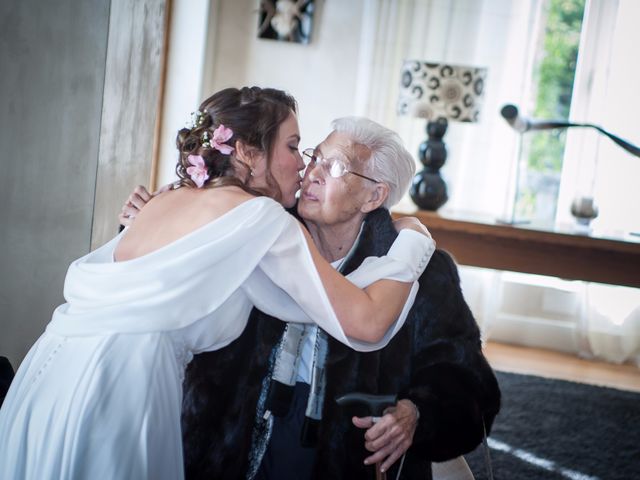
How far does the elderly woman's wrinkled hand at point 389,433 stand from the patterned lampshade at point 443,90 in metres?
2.35

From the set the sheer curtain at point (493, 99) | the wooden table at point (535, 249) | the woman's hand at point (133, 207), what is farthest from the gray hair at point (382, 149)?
the sheer curtain at point (493, 99)

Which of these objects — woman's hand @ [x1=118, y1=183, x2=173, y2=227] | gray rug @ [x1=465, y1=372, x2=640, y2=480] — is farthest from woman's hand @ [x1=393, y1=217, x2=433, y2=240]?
gray rug @ [x1=465, y1=372, x2=640, y2=480]

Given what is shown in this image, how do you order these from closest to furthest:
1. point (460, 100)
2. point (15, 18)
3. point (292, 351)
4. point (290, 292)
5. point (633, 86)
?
1. point (290, 292)
2. point (292, 351)
3. point (15, 18)
4. point (460, 100)
5. point (633, 86)

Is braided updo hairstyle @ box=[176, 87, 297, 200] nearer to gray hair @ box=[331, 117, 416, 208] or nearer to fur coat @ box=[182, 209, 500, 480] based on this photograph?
gray hair @ box=[331, 117, 416, 208]

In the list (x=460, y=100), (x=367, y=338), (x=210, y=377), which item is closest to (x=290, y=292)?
(x=367, y=338)

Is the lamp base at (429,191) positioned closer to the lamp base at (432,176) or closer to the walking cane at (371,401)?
the lamp base at (432,176)

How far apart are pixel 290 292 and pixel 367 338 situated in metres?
0.18

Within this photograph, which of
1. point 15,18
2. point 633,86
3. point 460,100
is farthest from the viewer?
point 633,86

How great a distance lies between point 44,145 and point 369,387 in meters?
1.19

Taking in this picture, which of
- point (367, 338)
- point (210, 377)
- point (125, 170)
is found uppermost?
point (125, 170)

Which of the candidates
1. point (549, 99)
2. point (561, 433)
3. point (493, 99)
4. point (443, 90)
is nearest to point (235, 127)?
point (443, 90)

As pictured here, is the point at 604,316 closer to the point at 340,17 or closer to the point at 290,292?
the point at 340,17

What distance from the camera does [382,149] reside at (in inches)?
78.1

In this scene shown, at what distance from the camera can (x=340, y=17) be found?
16.2 feet
